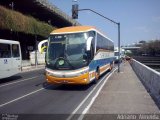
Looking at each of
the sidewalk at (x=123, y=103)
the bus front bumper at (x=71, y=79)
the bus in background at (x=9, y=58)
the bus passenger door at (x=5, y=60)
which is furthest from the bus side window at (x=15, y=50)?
the sidewalk at (x=123, y=103)

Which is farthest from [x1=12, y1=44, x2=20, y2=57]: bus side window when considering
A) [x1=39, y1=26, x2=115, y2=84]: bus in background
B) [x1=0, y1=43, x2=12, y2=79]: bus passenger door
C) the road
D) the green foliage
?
the green foliage

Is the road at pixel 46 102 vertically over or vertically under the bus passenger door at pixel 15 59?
under

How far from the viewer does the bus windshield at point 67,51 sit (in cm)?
1531

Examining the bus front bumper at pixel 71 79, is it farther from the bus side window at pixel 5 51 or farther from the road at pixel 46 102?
the bus side window at pixel 5 51

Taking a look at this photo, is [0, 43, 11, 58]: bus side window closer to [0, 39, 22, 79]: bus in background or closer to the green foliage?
[0, 39, 22, 79]: bus in background

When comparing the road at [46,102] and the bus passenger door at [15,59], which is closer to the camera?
the road at [46,102]

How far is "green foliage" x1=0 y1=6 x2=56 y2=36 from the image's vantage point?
33906mm

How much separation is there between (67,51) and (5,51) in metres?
6.36

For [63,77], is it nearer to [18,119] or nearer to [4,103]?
[4,103]

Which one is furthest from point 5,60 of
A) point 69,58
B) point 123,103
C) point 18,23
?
point 18,23

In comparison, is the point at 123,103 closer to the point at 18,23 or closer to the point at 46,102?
the point at 46,102

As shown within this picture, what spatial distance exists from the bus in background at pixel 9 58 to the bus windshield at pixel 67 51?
5012 mm

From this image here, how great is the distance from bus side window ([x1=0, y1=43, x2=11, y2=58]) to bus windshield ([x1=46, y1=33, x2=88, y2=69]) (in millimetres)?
4878

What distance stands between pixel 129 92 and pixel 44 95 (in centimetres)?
419
